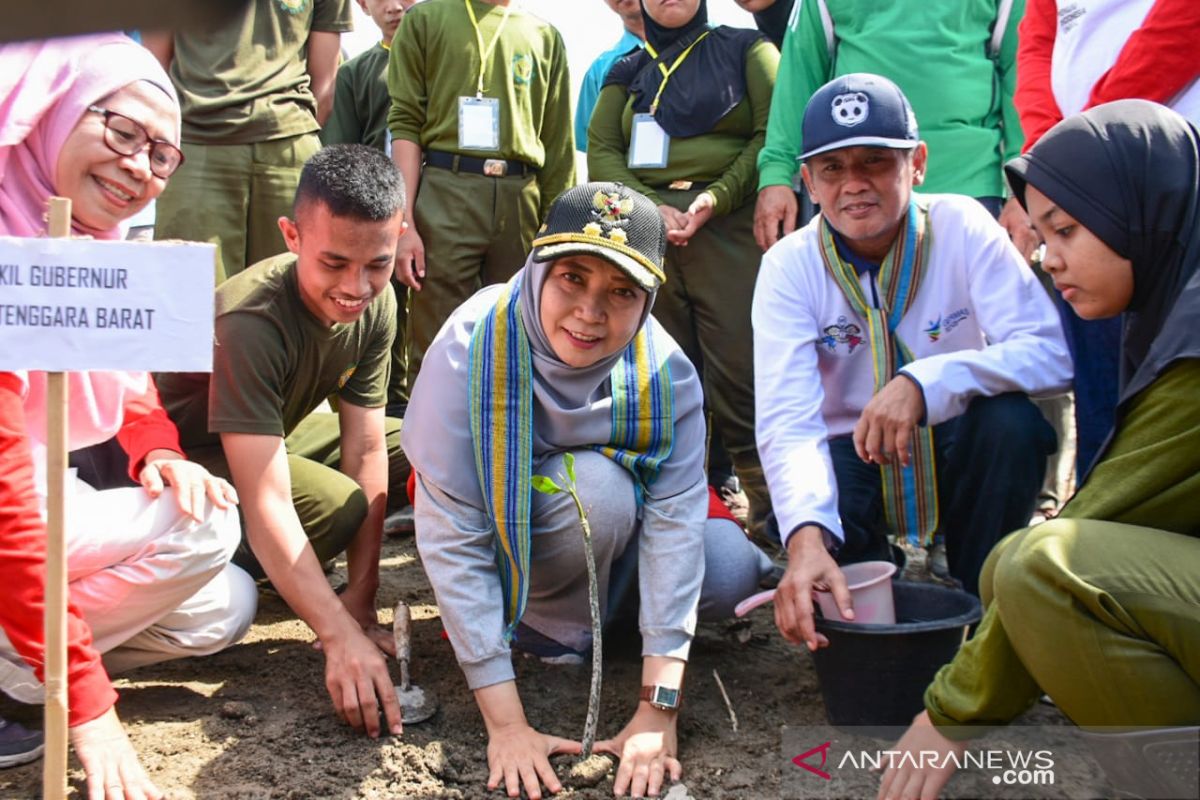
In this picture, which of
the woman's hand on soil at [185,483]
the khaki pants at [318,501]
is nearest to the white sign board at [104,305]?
the woman's hand on soil at [185,483]

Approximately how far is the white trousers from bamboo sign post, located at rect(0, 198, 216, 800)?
48 centimetres

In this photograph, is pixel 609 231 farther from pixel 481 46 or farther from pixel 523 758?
pixel 481 46

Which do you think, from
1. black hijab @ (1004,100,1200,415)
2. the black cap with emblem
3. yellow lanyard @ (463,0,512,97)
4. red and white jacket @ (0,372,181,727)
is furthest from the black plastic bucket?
yellow lanyard @ (463,0,512,97)

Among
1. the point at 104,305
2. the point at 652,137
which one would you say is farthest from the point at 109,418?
the point at 652,137

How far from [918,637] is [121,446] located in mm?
1754

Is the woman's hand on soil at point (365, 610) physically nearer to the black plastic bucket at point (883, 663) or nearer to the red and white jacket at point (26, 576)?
the red and white jacket at point (26, 576)

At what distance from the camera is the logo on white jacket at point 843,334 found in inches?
109

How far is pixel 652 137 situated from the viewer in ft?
12.3

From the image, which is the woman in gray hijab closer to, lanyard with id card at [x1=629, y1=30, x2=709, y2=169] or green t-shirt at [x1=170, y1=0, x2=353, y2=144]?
lanyard with id card at [x1=629, y1=30, x2=709, y2=169]

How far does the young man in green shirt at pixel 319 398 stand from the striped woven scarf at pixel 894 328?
3.54ft

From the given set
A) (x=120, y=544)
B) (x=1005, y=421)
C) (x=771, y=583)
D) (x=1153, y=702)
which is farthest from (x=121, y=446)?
(x=1153, y=702)

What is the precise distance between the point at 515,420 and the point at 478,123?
181 centimetres

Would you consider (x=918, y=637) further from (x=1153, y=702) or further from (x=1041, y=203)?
(x=1041, y=203)

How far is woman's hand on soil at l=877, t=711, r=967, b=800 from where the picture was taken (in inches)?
73.8
